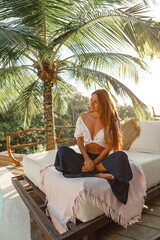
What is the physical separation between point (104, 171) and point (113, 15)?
2.54m

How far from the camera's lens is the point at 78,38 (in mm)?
3662

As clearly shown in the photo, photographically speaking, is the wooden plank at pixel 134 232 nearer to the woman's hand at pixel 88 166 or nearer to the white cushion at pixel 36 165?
the woman's hand at pixel 88 166

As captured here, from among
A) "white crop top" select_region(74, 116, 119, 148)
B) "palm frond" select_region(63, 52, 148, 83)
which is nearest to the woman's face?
"white crop top" select_region(74, 116, 119, 148)

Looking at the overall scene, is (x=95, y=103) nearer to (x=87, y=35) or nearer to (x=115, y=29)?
(x=115, y=29)

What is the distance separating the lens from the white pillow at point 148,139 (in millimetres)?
2531

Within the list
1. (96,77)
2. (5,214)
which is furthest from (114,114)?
(5,214)

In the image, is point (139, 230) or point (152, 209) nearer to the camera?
point (139, 230)

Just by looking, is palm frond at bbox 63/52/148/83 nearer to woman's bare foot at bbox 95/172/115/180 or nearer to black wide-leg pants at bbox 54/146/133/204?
black wide-leg pants at bbox 54/146/133/204

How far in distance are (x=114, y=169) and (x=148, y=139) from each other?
4.29 feet

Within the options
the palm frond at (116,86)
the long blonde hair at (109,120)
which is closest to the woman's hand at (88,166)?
the long blonde hair at (109,120)

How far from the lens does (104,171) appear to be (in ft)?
5.26

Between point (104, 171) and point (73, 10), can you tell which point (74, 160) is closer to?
point (104, 171)

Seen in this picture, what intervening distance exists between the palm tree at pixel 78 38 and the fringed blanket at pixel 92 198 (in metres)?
1.78

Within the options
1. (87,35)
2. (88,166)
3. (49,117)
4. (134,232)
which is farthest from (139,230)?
(87,35)
